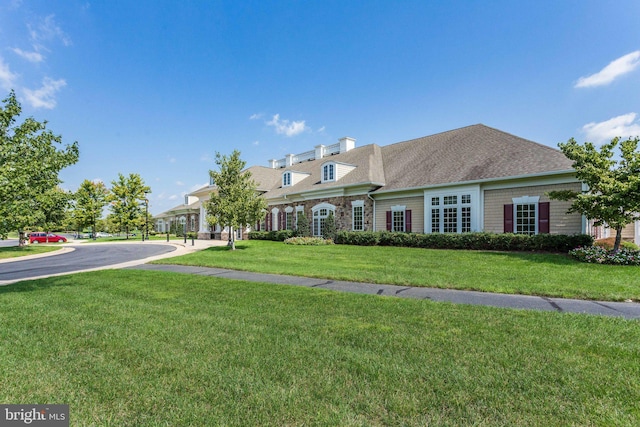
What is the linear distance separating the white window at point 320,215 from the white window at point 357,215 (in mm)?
1864

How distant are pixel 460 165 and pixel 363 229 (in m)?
7.38

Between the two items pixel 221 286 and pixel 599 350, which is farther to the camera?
pixel 221 286

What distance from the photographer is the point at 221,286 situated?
A: 858 centimetres

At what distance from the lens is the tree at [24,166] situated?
6.96 m

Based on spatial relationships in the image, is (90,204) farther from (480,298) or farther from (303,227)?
(480,298)

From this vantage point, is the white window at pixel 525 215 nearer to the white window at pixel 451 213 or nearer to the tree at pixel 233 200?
the white window at pixel 451 213

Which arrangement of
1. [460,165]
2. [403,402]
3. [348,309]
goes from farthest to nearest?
[460,165] → [348,309] → [403,402]

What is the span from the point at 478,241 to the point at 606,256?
5141 mm

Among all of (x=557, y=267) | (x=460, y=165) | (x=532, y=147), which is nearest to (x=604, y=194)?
(x=557, y=267)

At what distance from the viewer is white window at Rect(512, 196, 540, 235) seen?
15.8 metres

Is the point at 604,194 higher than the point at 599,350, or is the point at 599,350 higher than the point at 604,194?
the point at 604,194

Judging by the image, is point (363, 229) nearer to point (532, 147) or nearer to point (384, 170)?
point (384, 170)

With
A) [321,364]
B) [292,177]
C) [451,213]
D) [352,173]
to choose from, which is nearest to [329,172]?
[352,173]

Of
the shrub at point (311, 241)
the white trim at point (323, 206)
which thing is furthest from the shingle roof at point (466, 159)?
the shrub at point (311, 241)
